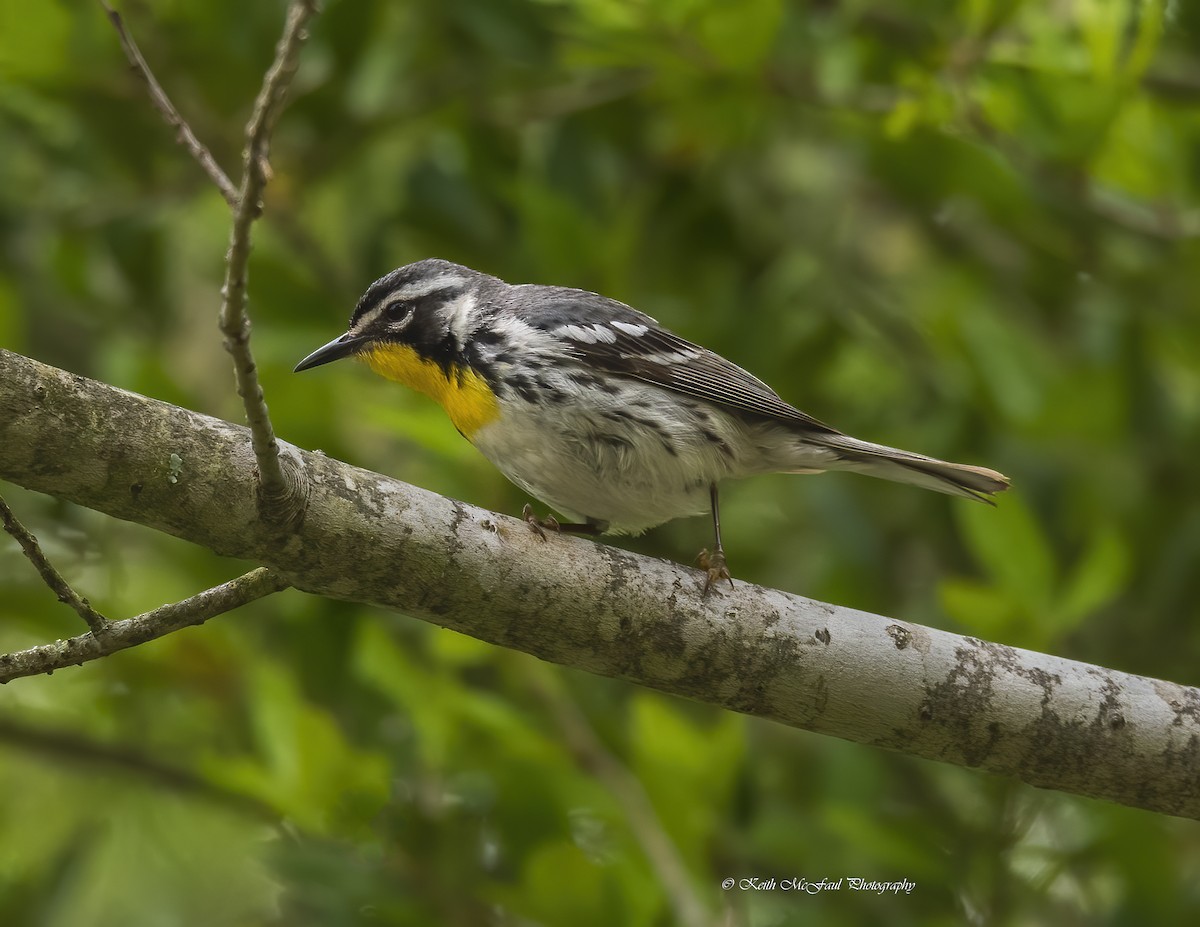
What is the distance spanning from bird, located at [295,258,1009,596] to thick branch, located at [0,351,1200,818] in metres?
0.66

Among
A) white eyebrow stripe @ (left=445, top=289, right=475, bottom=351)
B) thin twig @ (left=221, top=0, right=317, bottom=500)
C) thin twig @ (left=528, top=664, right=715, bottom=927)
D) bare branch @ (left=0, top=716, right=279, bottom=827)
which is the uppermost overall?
thin twig @ (left=221, top=0, right=317, bottom=500)

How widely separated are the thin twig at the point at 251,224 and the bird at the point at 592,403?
5.13 feet

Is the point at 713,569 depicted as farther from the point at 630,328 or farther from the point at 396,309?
the point at 396,309

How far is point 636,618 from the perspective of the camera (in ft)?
9.85

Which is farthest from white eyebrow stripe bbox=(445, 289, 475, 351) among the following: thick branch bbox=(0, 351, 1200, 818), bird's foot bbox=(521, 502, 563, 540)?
thick branch bbox=(0, 351, 1200, 818)

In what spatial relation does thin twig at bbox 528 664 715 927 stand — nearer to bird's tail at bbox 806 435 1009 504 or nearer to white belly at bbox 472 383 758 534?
white belly at bbox 472 383 758 534

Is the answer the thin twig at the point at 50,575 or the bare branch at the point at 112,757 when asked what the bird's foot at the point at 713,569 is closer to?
the thin twig at the point at 50,575

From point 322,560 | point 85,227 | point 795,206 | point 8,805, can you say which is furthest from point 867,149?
point 8,805

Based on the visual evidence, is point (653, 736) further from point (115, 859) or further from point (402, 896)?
point (115, 859)

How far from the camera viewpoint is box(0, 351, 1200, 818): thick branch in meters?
2.44

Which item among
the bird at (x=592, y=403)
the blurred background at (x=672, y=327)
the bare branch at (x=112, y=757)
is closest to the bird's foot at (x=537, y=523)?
the bird at (x=592, y=403)

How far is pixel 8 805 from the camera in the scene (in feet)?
20.1

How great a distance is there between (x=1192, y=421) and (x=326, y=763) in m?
3.82

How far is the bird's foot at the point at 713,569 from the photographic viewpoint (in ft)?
10.2
